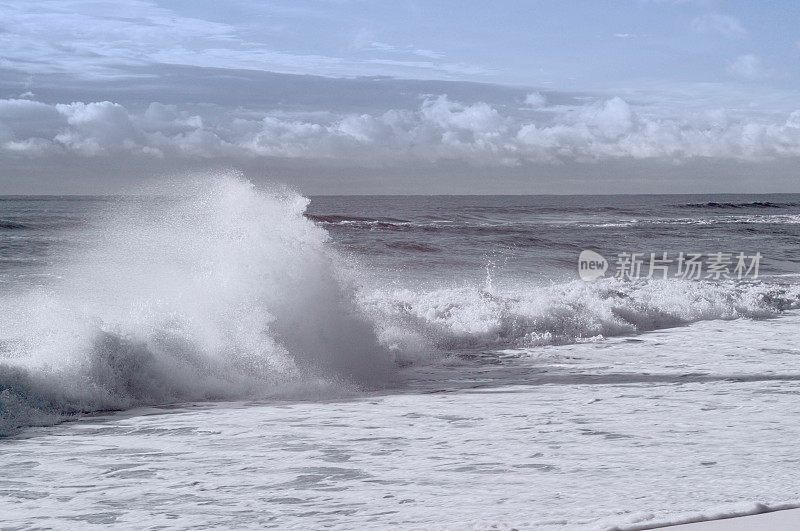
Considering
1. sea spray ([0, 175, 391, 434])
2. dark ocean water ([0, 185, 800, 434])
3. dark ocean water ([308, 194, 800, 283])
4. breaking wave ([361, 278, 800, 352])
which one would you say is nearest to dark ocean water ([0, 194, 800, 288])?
dark ocean water ([308, 194, 800, 283])

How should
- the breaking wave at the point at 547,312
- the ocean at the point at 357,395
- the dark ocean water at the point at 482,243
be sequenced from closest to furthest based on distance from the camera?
the ocean at the point at 357,395 < the breaking wave at the point at 547,312 < the dark ocean water at the point at 482,243

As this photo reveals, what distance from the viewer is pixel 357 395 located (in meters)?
6.67

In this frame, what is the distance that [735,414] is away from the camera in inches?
227

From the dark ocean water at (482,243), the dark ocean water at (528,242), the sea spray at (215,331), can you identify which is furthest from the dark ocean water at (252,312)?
the dark ocean water at (528,242)

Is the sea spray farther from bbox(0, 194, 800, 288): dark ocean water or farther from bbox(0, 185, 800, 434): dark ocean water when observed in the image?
bbox(0, 194, 800, 288): dark ocean water

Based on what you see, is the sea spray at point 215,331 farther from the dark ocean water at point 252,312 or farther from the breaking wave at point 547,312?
the breaking wave at point 547,312

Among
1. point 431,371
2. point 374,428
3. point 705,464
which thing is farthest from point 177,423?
point 705,464

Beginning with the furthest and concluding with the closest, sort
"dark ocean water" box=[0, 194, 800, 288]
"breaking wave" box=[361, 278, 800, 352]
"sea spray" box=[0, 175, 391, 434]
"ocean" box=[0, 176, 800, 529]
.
→ "dark ocean water" box=[0, 194, 800, 288]
"breaking wave" box=[361, 278, 800, 352]
"sea spray" box=[0, 175, 391, 434]
"ocean" box=[0, 176, 800, 529]

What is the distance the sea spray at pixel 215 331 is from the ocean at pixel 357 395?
0.08 ft

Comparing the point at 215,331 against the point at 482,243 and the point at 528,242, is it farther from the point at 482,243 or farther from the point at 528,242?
the point at 528,242

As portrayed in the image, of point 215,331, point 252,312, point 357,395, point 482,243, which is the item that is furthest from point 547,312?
point 482,243

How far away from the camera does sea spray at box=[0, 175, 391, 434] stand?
20.8 feet

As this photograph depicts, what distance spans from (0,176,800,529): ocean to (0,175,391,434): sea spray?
23 millimetres

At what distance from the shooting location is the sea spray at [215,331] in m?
6.33
